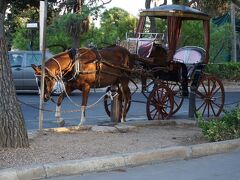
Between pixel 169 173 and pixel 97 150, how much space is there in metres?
1.51

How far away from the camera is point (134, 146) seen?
9.30m

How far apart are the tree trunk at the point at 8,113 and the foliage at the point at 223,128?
3.29 meters

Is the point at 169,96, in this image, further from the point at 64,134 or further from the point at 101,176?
the point at 101,176

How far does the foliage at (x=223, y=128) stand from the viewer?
9.86 meters

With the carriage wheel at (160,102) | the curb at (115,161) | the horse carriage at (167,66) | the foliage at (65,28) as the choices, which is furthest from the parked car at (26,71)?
the curb at (115,161)

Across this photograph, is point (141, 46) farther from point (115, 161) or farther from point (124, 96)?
point (115, 161)

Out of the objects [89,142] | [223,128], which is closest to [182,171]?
[89,142]

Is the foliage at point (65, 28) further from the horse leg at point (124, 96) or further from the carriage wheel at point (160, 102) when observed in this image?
the horse leg at point (124, 96)

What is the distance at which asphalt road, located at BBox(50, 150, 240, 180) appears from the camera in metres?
7.64

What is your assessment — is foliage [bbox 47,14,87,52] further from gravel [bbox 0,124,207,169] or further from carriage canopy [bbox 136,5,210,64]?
gravel [bbox 0,124,207,169]

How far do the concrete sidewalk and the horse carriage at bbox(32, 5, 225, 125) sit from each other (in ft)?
9.75

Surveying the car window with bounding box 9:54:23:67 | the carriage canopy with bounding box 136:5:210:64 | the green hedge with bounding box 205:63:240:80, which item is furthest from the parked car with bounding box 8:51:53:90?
the green hedge with bounding box 205:63:240:80

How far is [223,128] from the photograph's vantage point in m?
10.1

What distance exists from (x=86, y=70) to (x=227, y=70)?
59.6 ft
